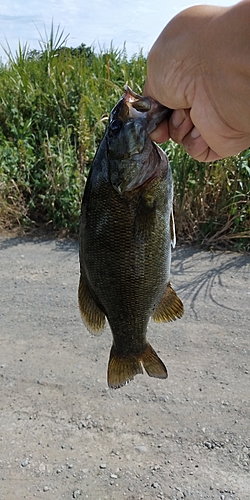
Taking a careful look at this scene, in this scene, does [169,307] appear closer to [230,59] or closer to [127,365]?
[127,365]

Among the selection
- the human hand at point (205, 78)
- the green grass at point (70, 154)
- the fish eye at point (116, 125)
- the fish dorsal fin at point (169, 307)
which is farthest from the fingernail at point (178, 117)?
the green grass at point (70, 154)

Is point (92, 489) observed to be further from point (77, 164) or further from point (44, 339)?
point (77, 164)

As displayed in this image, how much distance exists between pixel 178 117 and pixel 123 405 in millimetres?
2009

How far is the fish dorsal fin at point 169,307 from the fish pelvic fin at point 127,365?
146 mm

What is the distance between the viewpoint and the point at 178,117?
1.76m

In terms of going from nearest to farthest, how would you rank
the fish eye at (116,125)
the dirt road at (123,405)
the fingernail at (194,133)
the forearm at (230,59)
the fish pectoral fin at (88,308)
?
the forearm at (230,59)
the fish eye at (116,125)
the fish pectoral fin at (88,308)
the fingernail at (194,133)
the dirt road at (123,405)

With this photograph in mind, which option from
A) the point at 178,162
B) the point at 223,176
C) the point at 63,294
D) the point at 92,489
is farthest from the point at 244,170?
the point at 92,489

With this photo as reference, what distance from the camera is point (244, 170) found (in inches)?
204

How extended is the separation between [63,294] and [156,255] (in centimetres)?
276

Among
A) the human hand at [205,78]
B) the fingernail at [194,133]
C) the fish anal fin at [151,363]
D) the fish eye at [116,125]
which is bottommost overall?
the fish anal fin at [151,363]

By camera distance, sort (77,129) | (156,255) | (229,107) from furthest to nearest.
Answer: (77,129) < (156,255) < (229,107)

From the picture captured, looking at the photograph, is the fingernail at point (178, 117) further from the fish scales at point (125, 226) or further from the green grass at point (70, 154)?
the green grass at point (70, 154)

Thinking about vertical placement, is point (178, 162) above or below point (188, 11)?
below

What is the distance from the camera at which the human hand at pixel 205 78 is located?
1302 mm
